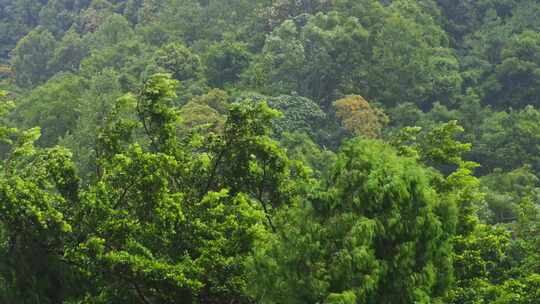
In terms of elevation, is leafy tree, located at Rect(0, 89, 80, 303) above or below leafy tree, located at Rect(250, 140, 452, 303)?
below

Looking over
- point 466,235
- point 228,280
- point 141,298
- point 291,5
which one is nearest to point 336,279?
point 228,280

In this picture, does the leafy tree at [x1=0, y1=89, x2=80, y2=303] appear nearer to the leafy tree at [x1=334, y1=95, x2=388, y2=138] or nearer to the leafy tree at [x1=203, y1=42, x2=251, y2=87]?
the leafy tree at [x1=334, y1=95, x2=388, y2=138]

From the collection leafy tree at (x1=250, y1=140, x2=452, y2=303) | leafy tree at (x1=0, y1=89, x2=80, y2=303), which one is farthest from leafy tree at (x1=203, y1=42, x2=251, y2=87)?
leafy tree at (x1=250, y1=140, x2=452, y2=303)

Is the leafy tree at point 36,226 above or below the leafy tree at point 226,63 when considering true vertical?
above

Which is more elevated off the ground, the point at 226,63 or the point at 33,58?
the point at 226,63

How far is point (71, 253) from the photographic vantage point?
359 inches

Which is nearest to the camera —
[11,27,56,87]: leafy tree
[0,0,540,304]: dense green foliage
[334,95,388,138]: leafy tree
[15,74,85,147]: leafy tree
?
[0,0,540,304]: dense green foliage

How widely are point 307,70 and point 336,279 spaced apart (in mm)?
28685

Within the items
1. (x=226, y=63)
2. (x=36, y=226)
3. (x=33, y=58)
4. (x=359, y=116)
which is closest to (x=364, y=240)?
(x=36, y=226)

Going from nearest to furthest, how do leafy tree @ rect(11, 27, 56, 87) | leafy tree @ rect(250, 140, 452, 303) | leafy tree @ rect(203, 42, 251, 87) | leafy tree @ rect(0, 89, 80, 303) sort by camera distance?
leafy tree @ rect(250, 140, 452, 303)
leafy tree @ rect(0, 89, 80, 303)
leafy tree @ rect(203, 42, 251, 87)
leafy tree @ rect(11, 27, 56, 87)

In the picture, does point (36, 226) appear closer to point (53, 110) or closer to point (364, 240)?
point (364, 240)

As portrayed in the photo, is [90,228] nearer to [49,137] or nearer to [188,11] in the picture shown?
[49,137]

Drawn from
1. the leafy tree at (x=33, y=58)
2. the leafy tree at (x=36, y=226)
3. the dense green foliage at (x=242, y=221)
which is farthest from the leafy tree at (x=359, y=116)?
the leafy tree at (x=33, y=58)

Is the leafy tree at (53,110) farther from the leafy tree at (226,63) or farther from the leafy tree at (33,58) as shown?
the leafy tree at (33,58)
